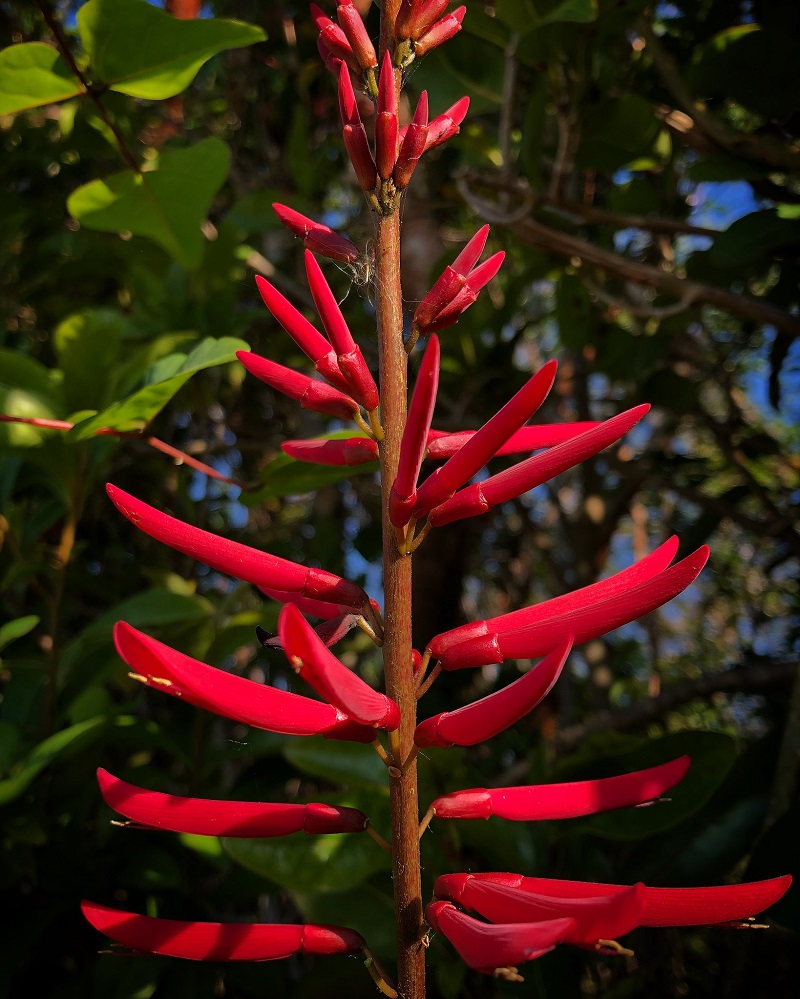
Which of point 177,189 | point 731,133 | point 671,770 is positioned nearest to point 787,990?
point 671,770

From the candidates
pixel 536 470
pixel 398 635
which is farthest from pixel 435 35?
pixel 398 635

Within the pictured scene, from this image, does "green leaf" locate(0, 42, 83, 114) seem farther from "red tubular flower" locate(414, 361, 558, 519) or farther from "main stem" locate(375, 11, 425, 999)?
"red tubular flower" locate(414, 361, 558, 519)

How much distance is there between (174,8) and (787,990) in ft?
7.44

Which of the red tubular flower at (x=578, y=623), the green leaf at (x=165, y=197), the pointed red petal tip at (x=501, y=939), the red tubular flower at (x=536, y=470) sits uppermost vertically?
the green leaf at (x=165, y=197)

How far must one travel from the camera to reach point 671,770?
0.54m

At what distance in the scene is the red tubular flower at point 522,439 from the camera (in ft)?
2.19

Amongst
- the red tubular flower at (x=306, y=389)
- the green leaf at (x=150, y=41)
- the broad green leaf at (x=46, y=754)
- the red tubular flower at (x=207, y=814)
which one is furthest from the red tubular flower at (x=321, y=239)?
the broad green leaf at (x=46, y=754)

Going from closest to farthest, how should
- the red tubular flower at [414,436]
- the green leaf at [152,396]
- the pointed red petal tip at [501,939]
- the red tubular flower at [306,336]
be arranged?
1. the pointed red petal tip at [501,939]
2. the red tubular flower at [414,436]
3. the red tubular flower at [306,336]
4. the green leaf at [152,396]

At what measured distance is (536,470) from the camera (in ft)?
1.89

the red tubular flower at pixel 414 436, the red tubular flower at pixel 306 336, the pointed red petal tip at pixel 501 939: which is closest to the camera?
the pointed red petal tip at pixel 501 939

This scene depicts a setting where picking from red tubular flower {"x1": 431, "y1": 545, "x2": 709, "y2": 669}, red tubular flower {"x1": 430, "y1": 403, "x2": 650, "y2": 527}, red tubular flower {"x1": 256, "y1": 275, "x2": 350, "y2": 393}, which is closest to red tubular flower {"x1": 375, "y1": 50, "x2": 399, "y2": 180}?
red tubular flower {"x1": 256, "y1": 275, "x2": 350, "y2": 393}

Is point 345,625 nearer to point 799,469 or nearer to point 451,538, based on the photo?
point 451,538

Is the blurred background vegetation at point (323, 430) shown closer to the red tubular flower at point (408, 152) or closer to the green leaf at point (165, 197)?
the green leaf at point (165, 197)

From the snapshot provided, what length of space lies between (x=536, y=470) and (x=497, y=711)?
0.17 meters
